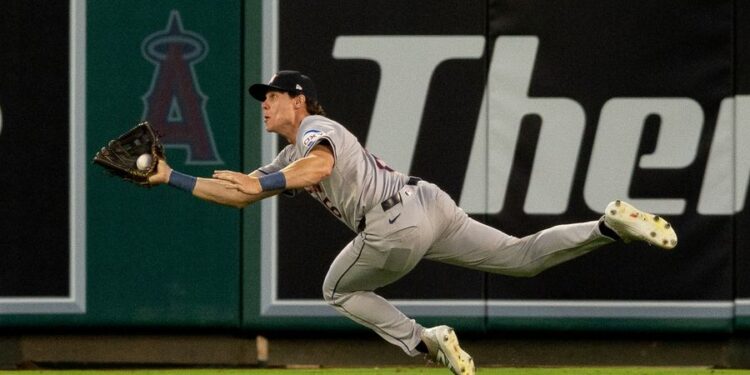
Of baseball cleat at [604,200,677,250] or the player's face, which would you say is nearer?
baseball cleat at [604,200,677,250]

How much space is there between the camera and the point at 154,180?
22.5ft

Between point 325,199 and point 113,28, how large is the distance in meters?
2.70

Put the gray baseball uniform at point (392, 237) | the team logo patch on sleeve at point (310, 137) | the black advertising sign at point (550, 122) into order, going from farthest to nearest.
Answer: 1. the black advertising sign at point (550, 122)
2. the gray baseball uniform at point (392, 237)
3. the team logo patch on sleeve at point (310, 137)

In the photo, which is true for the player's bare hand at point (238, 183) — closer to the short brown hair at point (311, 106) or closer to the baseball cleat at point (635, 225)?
the short brown hair at point (311, 106)

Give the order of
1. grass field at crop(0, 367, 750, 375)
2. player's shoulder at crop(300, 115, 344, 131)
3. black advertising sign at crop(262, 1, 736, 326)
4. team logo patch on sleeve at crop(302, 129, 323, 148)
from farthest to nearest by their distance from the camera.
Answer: black advertising sign at crop(262, 1, 736, 326) < grass field at crop(0, 367, 750, 375) < player's shoulder at crop(300, 115, 344, 131) < team logo patch on sleeve at crop(302, 129, 323, 148)

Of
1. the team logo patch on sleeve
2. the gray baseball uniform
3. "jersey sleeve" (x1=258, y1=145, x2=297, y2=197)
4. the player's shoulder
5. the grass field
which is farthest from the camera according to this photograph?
the grass field

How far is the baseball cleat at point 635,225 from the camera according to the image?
286 inches

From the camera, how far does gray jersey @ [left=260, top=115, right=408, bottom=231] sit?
7.08 m

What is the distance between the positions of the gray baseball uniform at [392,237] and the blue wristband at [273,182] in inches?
10.5

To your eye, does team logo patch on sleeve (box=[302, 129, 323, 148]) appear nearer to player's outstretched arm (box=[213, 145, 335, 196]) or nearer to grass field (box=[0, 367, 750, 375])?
player's outstretched arm (box=[213, 145, 335, 196])

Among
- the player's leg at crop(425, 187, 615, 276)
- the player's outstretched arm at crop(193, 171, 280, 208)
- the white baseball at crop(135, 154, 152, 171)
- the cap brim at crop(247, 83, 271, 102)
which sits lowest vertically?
the player's leg at crop(425, 187, 615, 276)

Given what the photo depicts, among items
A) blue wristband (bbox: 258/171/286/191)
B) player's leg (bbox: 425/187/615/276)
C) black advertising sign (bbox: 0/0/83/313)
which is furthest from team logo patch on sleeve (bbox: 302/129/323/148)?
black advertising sign (bbox: 0/0/83/313)

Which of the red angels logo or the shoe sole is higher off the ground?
the red angels logo

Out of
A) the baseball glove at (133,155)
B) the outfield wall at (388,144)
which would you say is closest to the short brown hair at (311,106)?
the baseball glove at (133,155)
